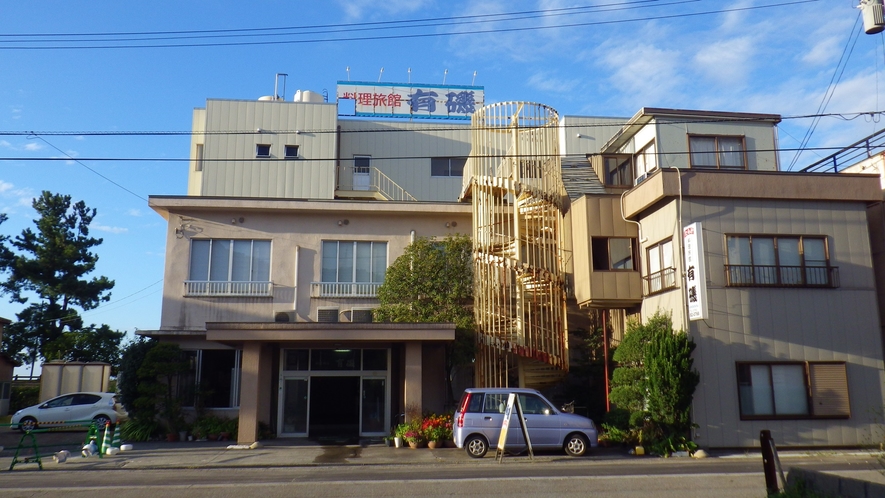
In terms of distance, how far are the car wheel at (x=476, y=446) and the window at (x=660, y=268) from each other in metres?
6.45

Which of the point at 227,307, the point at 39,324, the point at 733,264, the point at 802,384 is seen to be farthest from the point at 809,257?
the point at 39,324

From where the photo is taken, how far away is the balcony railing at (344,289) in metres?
24.4

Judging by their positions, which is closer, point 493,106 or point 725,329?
point 725,329

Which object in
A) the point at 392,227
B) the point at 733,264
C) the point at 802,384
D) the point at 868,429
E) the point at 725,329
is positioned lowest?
the point at 868,429

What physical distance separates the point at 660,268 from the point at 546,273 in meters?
3.51

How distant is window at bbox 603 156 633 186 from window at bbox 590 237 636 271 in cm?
305

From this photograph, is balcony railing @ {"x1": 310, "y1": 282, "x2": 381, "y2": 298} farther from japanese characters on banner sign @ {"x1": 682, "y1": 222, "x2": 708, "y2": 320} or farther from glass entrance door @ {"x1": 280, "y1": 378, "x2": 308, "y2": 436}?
japanese characters on banner sign @ {"x1": 682, "y1": 222, "x2": 708, "y2": 320}

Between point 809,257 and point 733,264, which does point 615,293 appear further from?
point 809,257

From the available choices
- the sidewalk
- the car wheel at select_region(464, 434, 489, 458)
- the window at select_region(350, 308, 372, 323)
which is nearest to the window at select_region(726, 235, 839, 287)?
the sidewalk

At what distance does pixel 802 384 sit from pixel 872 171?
23.2 ft

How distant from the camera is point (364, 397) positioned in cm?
2308

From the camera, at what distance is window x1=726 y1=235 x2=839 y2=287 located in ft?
59.7

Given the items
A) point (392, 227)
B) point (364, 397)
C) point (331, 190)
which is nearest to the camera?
point (364, 397)

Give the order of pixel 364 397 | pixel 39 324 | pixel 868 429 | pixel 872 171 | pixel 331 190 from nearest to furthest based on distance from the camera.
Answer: pixel 868 429 → pixel 872 171 → pixel 364 397 → pixel 331 190 → pixel 39 324
